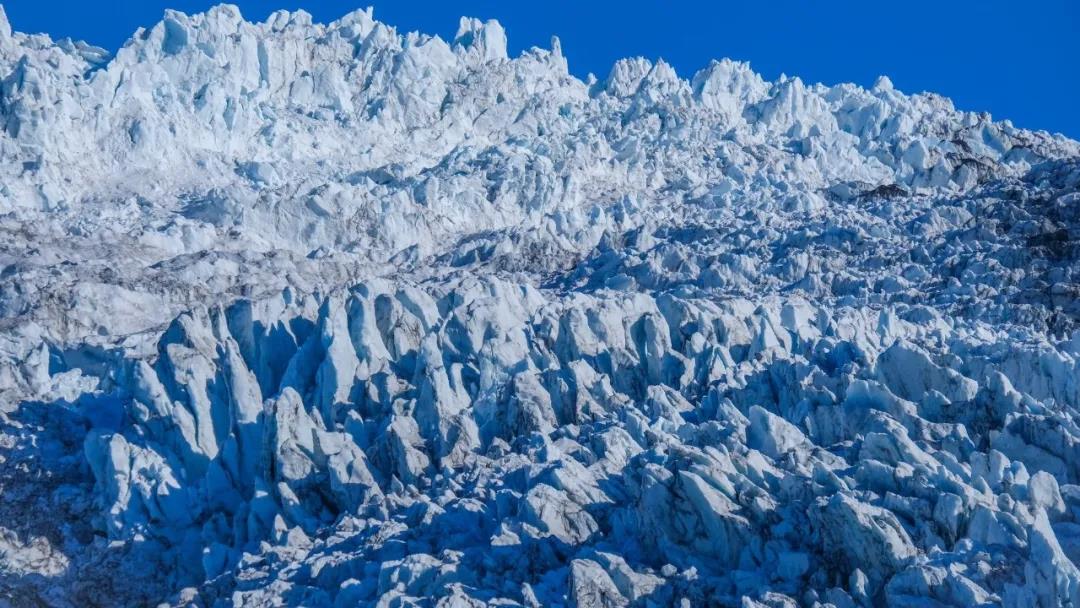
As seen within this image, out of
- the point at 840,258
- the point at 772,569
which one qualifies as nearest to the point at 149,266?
the point at 840,258

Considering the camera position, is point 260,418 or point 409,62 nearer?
point 260,418

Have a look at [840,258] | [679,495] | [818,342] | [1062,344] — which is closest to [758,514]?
[679,495]

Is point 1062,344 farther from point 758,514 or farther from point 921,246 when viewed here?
point 921,246

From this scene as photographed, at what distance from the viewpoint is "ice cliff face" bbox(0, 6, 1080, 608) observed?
2838cm

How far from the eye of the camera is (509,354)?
4509 cm

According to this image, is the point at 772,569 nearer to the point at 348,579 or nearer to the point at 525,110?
the point at 348,579

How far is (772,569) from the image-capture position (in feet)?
87.4

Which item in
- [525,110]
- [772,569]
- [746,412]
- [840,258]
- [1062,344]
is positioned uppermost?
[525,110]

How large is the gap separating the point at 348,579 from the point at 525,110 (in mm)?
87497

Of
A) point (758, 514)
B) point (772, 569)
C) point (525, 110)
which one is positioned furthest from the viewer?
point (525, 110)

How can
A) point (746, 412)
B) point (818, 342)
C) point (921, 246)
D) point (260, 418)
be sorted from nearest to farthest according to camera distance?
point (746, 412) < point (818, 342) < point (260, 418) < point (921, 246)

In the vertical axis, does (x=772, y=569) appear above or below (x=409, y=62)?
below

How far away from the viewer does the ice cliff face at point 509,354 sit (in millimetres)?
28375

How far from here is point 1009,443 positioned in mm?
30859
